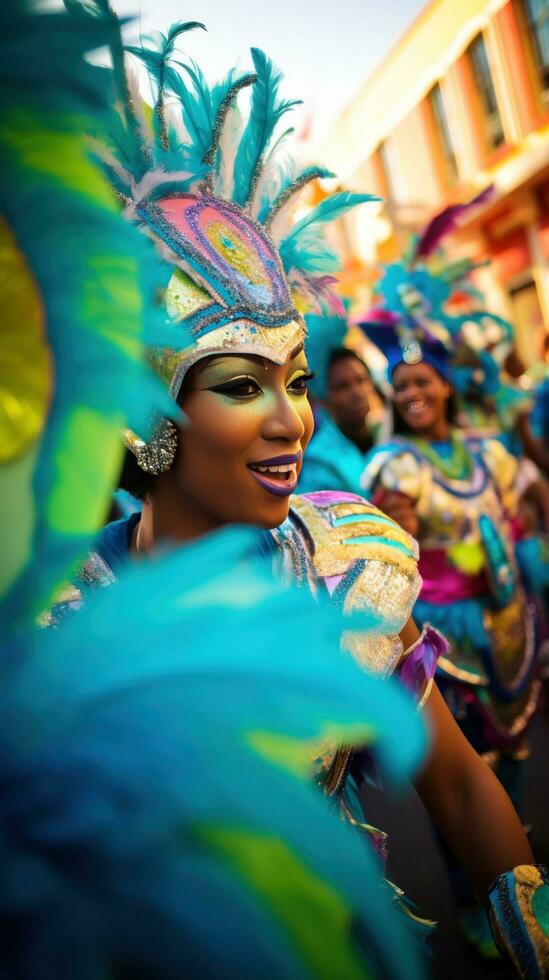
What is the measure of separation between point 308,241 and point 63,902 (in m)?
1.32

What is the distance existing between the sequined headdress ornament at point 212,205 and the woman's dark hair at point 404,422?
6.73 ft

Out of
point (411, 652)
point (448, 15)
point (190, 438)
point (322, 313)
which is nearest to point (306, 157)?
point (322, 313)

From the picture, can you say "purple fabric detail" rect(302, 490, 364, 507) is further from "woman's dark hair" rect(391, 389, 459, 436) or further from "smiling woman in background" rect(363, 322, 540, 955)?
"woman's dark hair" rect(391, 389, 459, 436)

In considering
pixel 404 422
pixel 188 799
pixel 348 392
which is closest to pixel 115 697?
pixel 188 799

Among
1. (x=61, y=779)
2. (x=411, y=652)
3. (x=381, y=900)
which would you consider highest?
(x=61, y=779)

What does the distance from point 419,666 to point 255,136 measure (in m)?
1.08

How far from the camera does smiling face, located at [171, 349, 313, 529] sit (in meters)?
1.20

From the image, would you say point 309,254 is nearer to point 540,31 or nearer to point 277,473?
point 277,473

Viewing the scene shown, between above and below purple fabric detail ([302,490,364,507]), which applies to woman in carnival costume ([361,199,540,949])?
below

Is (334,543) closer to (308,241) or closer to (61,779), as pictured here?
(308,241)

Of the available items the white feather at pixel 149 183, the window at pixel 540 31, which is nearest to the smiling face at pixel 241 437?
the white feather at pixel 149 183

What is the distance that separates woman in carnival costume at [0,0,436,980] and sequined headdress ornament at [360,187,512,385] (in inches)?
115

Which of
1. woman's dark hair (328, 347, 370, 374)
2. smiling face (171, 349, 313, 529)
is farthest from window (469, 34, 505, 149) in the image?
smiling face (171, 349, 313, 529)

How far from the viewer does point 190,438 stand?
1.23m
